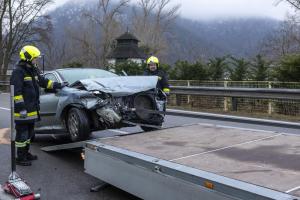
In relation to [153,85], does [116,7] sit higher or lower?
higher

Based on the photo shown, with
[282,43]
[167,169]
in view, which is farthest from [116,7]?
[167,169]

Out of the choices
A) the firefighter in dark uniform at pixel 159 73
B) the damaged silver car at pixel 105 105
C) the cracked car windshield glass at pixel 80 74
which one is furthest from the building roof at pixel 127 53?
the damaged silver car at pixel 105 105

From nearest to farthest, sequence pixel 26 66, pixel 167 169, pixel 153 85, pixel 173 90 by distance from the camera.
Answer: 1. pixel 167 169
2. pixel 26 66
3. pixel 153 85
4. pixel 173 90

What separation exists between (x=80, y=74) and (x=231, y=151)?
4.29m

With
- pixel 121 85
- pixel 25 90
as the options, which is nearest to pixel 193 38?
pixel 121 85

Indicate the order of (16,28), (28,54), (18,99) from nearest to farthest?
(18,99) < (28,54) < (16,28)

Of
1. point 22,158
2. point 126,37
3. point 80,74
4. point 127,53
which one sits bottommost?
point 22,158

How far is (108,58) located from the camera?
185ft

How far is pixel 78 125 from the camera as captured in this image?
683 cm

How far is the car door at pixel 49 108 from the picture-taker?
783cm

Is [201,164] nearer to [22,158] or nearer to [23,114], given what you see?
[23,114]

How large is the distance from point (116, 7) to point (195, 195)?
53.9 metres

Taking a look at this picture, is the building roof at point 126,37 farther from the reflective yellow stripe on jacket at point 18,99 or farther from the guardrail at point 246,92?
the reflective yellow stripe on jacket at point 18,99

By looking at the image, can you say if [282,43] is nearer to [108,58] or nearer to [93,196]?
[108,58]
